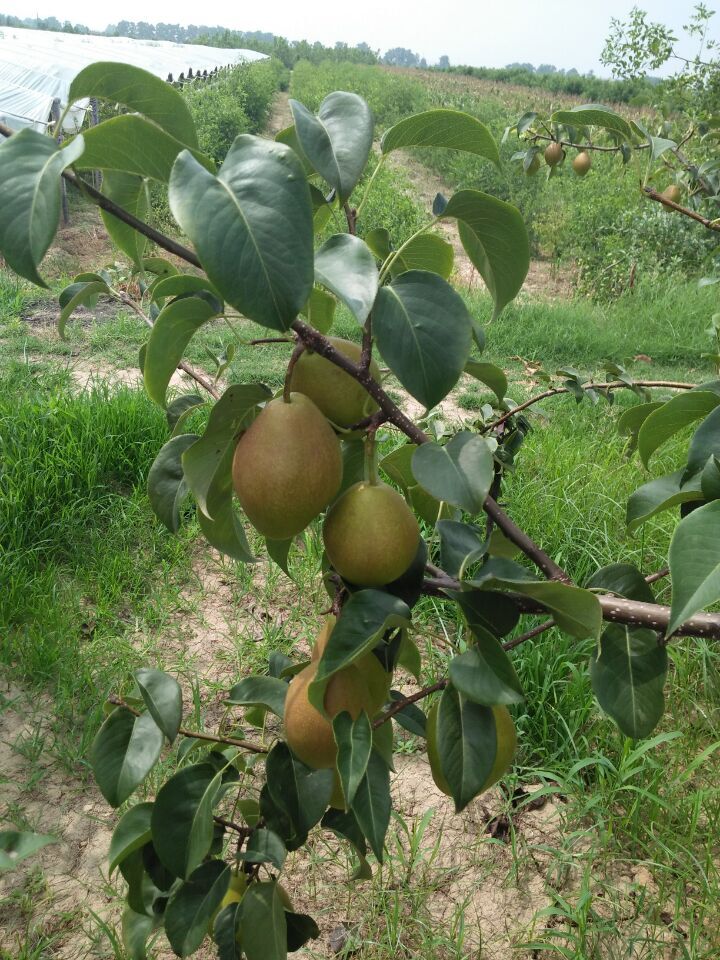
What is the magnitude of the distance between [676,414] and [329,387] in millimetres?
251

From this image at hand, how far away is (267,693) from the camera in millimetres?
737

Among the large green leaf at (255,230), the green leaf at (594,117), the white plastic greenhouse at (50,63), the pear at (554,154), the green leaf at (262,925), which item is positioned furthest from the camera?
the white plastic greenhouse at (50,63)

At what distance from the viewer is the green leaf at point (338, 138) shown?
46 centimetres

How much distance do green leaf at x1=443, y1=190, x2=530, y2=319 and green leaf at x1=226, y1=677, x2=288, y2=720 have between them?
41 centimetres

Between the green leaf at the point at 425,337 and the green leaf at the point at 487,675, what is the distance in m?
0.16

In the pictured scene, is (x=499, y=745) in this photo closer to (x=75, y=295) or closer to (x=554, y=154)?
(x=75, y=295)

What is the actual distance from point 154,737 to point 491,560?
A: 13.8 inches

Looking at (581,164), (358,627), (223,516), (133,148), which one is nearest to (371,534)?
(358,627)

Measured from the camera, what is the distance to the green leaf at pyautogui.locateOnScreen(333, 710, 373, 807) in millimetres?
498

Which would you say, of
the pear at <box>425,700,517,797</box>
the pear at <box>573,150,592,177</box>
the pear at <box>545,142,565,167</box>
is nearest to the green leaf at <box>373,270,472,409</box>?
the pear at <box>425,700,517,797</box>

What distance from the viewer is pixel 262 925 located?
2.29ft

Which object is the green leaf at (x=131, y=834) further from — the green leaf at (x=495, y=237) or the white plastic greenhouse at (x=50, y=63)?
the white plastic greenhouse at (x=50, y=63)

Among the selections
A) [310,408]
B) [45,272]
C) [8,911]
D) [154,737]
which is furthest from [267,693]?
[45,272]

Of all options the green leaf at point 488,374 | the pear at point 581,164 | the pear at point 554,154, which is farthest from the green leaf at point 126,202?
the pear at point 581,164
